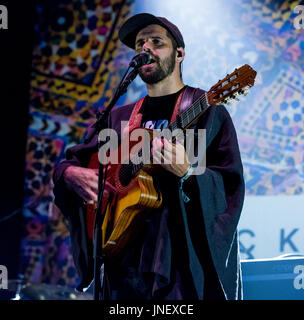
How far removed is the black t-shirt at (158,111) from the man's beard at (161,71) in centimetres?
11

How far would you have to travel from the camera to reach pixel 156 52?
8.31ft

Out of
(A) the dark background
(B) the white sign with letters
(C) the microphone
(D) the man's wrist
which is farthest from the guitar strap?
(A) the dark background

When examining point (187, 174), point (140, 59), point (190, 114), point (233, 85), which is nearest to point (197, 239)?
point (187, 174)

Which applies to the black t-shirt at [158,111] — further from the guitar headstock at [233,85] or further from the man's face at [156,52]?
the guitar headstock at [233,85]

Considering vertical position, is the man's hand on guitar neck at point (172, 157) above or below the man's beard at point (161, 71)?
below

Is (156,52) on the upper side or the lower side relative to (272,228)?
upper

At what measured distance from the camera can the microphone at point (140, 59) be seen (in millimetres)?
2160

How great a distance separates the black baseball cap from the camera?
260 cm

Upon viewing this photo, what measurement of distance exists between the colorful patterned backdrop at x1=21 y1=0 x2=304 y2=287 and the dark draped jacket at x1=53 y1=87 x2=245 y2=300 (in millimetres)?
864

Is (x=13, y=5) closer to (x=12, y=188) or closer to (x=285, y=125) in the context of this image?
(x=12, y=188)

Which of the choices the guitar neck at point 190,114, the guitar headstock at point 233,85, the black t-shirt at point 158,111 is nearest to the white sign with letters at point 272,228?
the black t-shirt at point 158,111

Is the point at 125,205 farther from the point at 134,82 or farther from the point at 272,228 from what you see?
the point at 134,82

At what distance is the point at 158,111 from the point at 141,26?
1.88ft

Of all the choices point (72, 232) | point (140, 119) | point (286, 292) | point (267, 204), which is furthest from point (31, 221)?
point (286, 292)
